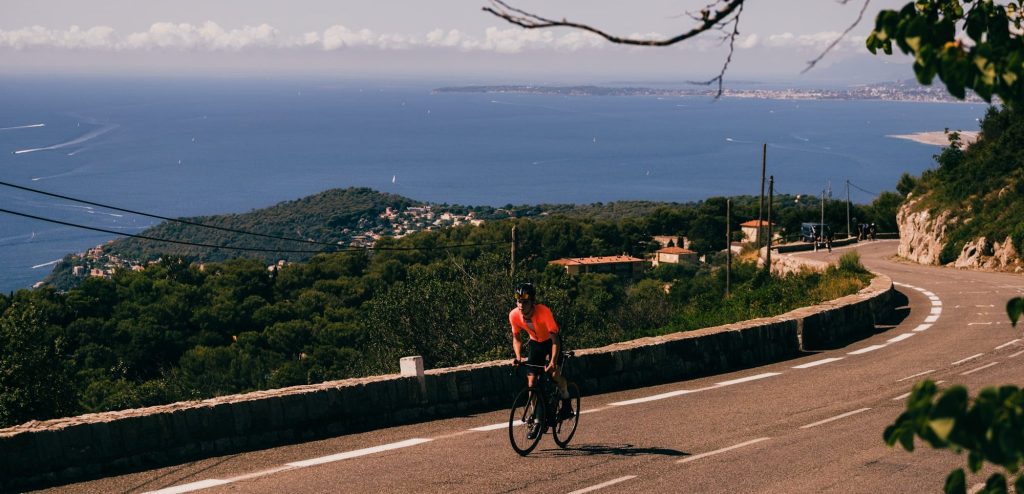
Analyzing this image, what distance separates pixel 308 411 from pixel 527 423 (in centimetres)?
211

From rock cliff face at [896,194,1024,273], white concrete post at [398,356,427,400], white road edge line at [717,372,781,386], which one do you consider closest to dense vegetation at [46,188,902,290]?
rock cliff face at [896,194,1024,273]

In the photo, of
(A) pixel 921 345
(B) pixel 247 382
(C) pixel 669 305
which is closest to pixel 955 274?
(C) pixel 669 305

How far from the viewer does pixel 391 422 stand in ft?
36.2

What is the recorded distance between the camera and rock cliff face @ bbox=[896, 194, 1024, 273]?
40350mm

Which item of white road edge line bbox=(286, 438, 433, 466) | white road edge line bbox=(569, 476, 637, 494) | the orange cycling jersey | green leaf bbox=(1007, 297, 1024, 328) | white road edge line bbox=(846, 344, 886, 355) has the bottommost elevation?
white road edge line bbox=(846, 344, 886, 355)

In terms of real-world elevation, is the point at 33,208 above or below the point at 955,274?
below

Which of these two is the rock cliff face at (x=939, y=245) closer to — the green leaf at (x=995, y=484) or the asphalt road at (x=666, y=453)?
the asphalt road at (x=666, y=453)

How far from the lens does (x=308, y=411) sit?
33.6ft

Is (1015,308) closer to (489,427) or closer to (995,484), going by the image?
(995,484)

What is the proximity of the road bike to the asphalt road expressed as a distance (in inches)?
6.3

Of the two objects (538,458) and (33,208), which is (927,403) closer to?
(538,458)

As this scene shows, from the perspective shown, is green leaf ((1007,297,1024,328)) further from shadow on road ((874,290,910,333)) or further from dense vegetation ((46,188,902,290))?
dense vegetation ((46,188,902,290))

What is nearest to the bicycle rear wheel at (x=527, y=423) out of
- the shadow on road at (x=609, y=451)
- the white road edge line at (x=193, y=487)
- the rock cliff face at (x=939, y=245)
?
the shadow on road at (x=609, y=451)

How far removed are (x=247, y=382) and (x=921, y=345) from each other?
34948 mm
